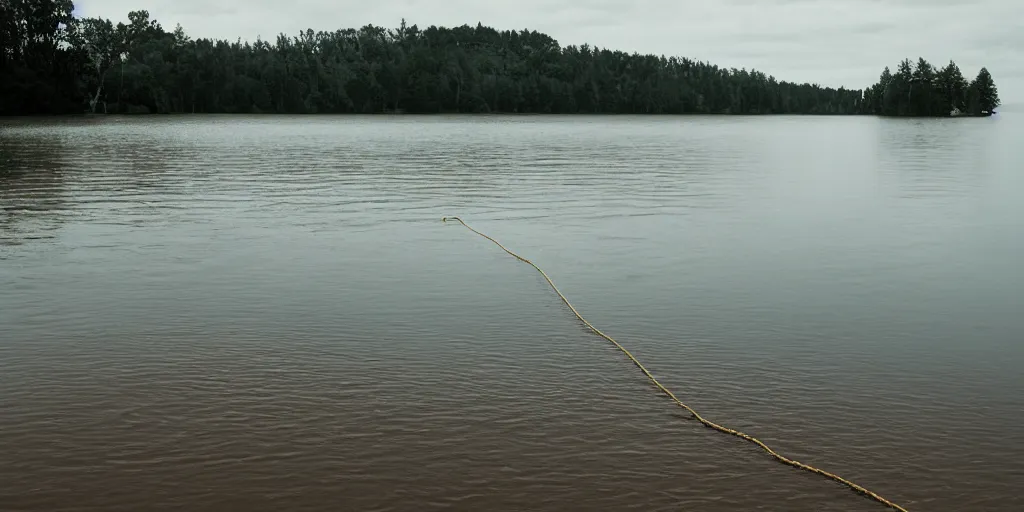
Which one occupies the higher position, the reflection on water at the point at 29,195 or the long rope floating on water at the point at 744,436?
the reflection on water at the point at 29,195

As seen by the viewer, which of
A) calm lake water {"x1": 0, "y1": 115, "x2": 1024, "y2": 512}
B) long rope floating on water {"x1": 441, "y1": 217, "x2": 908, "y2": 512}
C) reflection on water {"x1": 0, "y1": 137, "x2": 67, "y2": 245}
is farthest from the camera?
reflection on water {"x1": 0, "y1": 137, "x2": 67, "y2": 245}

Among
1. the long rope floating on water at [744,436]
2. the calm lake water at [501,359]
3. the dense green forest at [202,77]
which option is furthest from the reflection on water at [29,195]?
the dense green forest at [202,77]

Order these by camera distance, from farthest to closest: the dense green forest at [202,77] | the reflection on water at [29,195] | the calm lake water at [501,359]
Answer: the dense green forest at [202,77]
the reflection on water at [29,195]
the calm lake water at [501,359]

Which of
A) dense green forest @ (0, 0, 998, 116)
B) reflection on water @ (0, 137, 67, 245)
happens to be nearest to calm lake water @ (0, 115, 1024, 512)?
reflection on water @ (0, 137, 67, 245)

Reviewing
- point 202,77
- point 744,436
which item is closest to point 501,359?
point 744,436

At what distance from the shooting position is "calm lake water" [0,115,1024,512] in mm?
6668

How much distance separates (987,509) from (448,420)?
388 centimetres

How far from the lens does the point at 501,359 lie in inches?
378

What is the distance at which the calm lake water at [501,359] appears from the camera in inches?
263

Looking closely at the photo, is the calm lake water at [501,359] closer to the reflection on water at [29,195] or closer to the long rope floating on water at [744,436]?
the long rope floating on water at [744,436]

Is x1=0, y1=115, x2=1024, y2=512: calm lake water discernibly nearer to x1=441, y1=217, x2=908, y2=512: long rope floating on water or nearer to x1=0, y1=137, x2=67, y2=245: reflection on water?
x1=441, y1=217, x2=908, y2=512: long rope floating on water

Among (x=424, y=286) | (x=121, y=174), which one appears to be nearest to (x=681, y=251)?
(x=424, y=286)

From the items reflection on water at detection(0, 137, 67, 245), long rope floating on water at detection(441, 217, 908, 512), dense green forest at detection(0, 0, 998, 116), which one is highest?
dense green forest at detection(0, 0, 998, 116)

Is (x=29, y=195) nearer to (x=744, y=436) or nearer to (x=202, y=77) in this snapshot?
(x=744, y=436)
